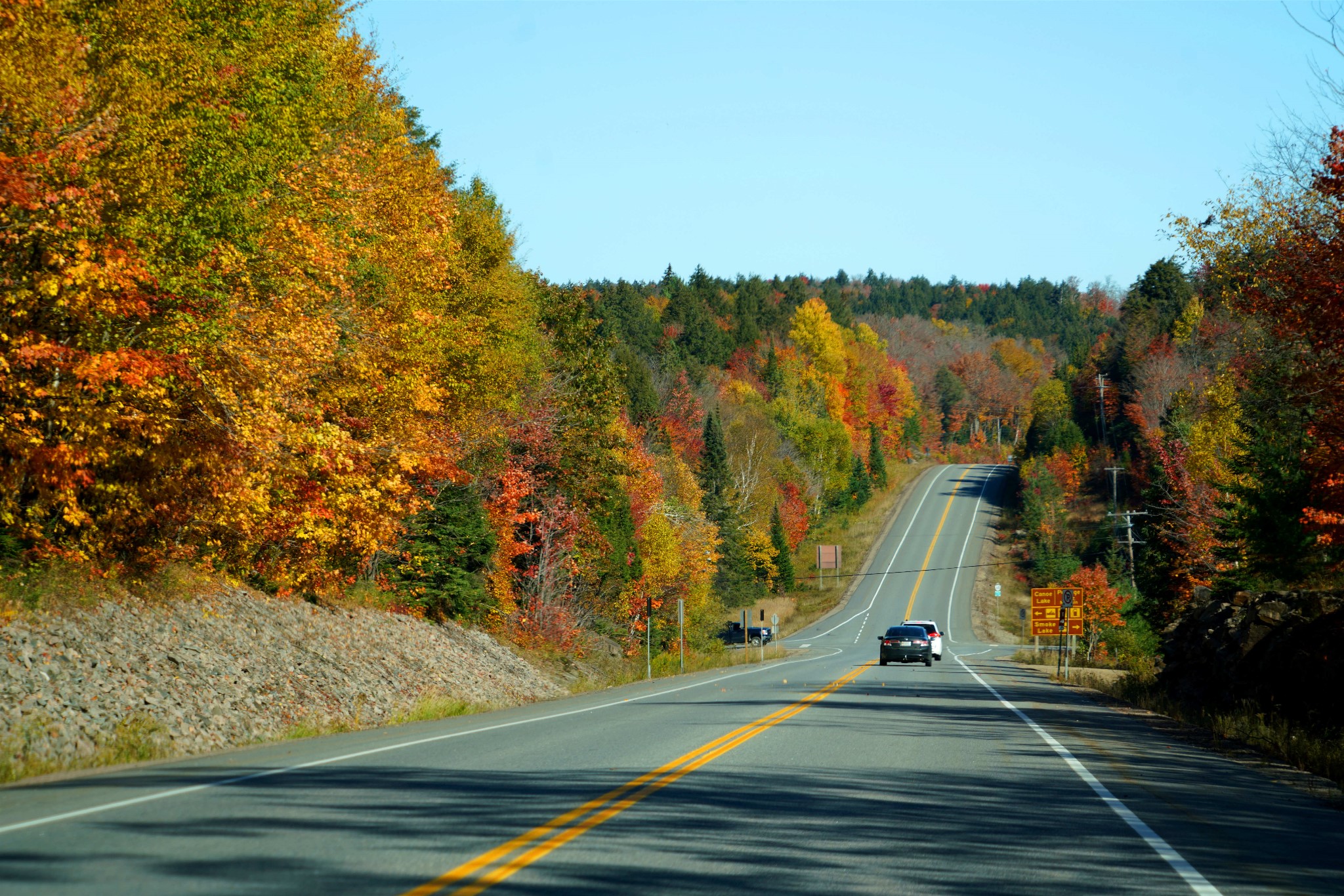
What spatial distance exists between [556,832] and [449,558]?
29.3 metres

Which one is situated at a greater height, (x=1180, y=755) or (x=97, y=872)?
(x=97, y=872)

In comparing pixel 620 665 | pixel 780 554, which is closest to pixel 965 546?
pixel 780 554

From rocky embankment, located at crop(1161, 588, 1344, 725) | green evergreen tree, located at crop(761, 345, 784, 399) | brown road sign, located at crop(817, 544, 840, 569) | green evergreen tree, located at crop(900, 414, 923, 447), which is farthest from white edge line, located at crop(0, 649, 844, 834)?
green evergreen tree, located at crop(900, 414, 923, 447)

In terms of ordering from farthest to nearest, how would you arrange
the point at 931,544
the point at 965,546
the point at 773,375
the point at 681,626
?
1. the point at 773,375
2. the point at 931,544
3. the point at 965,546
4. the point at 681,626

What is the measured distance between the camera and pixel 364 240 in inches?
998

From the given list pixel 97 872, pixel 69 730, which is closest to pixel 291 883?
pixel 97 872

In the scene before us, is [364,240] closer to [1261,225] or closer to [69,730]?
[69,730]

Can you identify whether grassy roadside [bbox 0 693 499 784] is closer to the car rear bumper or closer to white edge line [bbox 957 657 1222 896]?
white edge line [bbox 957 657 1222 896]

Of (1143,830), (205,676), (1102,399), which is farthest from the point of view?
(1102,399)

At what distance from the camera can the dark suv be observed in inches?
1845

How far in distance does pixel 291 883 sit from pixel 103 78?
511 inches

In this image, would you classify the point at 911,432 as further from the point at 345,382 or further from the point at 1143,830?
the point at 1143,830

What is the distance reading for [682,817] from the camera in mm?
8867

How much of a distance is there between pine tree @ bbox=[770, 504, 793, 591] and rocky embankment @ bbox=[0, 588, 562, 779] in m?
72.1
